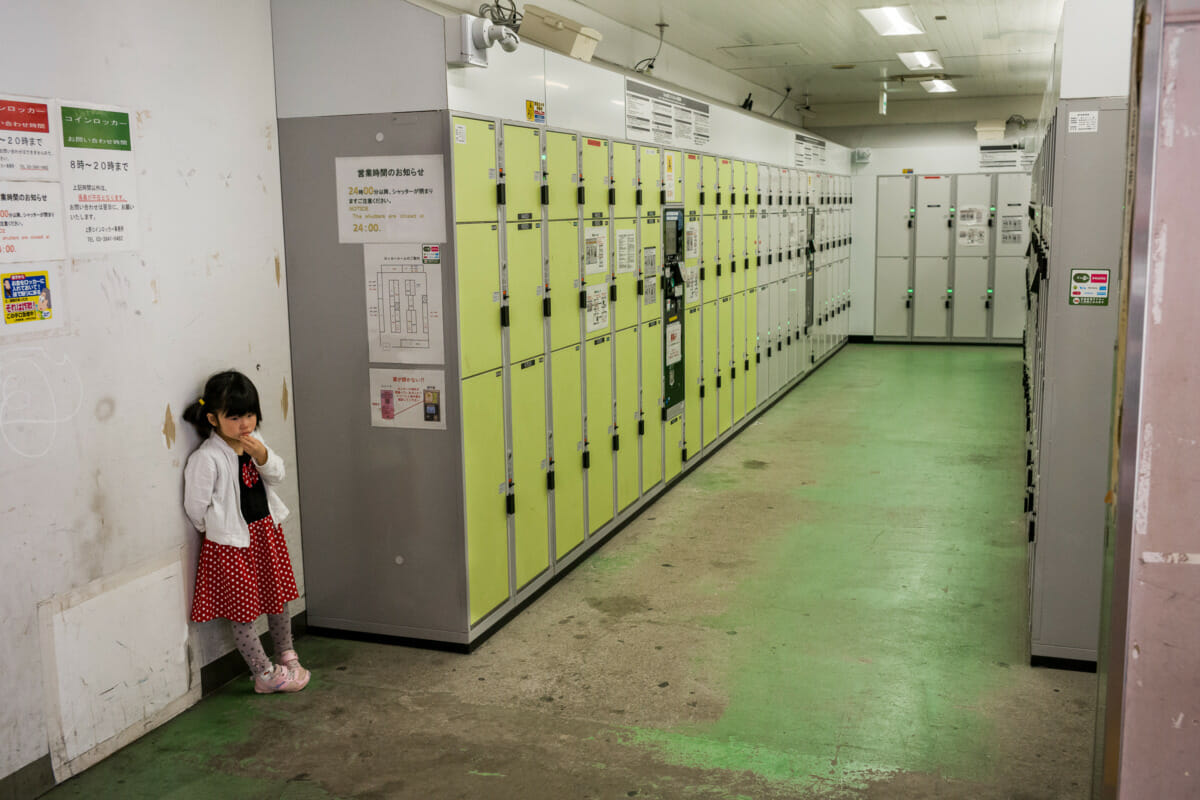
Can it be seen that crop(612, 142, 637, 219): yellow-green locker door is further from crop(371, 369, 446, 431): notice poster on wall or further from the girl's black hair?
the girl's black hair

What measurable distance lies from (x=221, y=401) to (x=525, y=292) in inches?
55.5

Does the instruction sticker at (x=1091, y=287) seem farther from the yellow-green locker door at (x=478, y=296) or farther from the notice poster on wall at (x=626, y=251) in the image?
the notice poster on wall at (x=626, y=251)

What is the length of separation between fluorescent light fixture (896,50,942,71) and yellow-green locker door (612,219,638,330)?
478 centimetres

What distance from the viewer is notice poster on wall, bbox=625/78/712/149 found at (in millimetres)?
5598

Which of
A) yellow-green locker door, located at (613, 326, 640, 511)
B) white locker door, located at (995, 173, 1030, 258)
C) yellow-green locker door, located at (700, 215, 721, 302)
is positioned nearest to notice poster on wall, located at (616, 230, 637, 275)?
yellow-green locker door, located at (613, 326, 640, 511)

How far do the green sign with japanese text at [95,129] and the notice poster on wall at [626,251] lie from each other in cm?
269

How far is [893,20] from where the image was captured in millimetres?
7328

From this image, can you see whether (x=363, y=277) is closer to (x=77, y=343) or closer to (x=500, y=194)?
(x=500, y=194)

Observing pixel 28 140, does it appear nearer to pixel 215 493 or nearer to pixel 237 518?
Answer: pixel 215 493

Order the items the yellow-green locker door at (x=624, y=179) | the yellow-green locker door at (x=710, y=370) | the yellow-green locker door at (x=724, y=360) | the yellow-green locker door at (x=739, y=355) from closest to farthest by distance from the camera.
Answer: the yellow-green locker door at (x=624, y=179)
the yellow-green locker door at (x=710, y=370)
the yellow-green locker door at (x=724, y=360)
the yellow-green locker door at (x=739, y=355)

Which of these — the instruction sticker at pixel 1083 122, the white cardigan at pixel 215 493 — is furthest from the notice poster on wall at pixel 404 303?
the instruction sticker at pixel 1083 122

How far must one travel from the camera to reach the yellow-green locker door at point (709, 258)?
6.87m

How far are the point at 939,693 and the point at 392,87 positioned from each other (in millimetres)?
3033

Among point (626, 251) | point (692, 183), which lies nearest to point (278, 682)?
point (626, 251)
